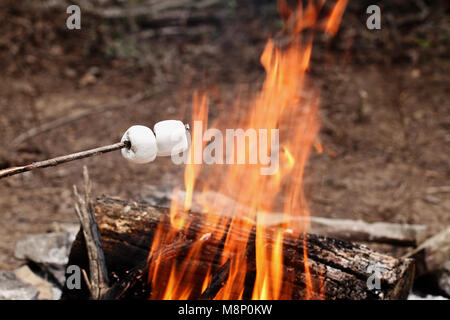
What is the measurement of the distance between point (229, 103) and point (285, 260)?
168 inches

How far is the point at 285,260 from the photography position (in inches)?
94.0

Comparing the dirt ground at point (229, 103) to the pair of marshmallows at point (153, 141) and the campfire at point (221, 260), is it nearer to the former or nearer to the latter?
the campfire at point (221, 260)

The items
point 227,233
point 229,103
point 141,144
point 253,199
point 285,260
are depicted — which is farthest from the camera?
point 229,103

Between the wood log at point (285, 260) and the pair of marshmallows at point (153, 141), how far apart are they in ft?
2.42

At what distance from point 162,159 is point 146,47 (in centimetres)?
322

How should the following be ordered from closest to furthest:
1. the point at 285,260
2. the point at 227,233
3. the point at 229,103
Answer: the point at 285,260, the point at 227,233, the point at 229,103

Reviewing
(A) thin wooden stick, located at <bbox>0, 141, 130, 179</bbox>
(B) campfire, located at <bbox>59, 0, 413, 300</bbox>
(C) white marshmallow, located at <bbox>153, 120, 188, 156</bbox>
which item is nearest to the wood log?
(B) campfire, located at <bbox>59, 0, 413, 300</bbox>

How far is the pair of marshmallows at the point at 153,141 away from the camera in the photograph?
1904mm

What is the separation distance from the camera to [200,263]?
247 centimetres

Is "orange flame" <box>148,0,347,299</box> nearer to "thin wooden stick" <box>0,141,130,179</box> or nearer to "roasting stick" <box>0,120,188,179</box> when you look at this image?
"roasting stick" <box>0,120,188,179</box>

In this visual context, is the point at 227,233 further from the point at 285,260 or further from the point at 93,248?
the point at 93,248

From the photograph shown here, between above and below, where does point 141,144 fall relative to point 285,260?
above

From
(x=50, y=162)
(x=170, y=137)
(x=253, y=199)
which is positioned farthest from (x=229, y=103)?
(x=50, y=162)
